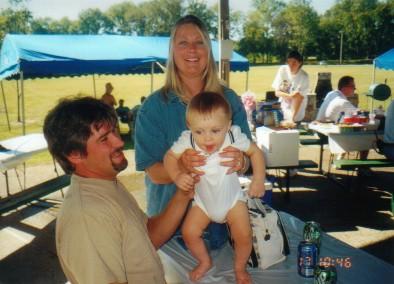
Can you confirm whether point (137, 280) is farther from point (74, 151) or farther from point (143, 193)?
point (143, 193)

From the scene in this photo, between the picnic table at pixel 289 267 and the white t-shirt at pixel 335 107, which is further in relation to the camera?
the white t-shirt at pixel 335 107

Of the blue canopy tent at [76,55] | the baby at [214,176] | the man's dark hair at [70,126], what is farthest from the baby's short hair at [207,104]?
the blue canopy tent at [76,55]

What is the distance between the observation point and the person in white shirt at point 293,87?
8414mm

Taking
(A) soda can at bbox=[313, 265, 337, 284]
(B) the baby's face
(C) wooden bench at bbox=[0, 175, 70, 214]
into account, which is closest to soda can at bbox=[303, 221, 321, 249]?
(A) soda can at bbox=[313, 265, 337, 284]

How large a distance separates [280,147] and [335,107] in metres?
2.09

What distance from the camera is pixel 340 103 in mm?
7555

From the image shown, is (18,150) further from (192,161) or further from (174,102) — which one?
(192,161)

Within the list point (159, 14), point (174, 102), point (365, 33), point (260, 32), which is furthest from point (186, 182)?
point (159, 14)

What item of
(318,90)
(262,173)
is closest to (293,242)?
(262,173)

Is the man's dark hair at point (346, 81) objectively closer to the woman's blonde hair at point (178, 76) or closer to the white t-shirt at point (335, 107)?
the white t-shirt at point (335, 107)

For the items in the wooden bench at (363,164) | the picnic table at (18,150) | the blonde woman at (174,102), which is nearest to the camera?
the blonde woman at (174,102)

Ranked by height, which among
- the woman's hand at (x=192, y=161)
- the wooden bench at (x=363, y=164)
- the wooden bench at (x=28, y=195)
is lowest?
the wooden bench at (x=28, y=195)

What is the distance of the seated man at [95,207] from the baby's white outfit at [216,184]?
1.65 feet

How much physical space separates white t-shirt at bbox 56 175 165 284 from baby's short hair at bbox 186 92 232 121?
0.73 metres
